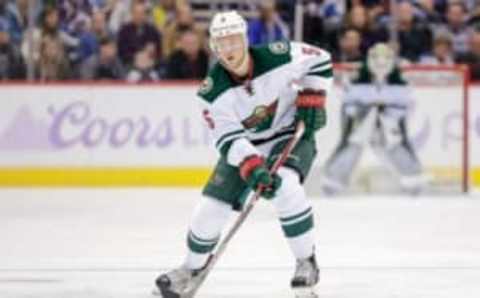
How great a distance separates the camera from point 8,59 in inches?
372

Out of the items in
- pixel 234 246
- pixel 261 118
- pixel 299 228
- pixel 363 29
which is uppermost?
pixel 261 118

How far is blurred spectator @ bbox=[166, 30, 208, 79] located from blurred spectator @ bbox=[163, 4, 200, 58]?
0.08 metres

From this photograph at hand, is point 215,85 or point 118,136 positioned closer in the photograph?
point 215,85

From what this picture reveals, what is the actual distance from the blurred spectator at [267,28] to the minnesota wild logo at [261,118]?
4674 millimetres

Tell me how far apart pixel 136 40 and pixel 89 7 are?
15.9 inches

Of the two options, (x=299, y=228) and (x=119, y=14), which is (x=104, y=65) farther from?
(x=299, y=228)

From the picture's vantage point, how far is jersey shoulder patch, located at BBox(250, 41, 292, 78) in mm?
4805

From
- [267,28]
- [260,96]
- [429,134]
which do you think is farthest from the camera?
[267,28]

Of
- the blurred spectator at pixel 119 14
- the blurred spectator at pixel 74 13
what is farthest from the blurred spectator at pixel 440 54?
the blurred spectator at pixel 74 13

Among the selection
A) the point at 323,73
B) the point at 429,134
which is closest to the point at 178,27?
the point at 429,134

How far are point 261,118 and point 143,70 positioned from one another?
4812 millimetres

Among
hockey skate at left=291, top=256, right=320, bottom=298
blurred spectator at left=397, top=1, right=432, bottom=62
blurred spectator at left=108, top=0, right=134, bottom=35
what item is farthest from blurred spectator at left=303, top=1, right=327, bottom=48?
hockey skate at left=291, top=256, right=320, bottom=298

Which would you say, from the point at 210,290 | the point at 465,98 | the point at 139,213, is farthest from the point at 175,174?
the point at 210,290

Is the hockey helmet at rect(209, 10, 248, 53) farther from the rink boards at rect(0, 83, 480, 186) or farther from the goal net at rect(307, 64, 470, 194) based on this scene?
the rink boards at rect(0, 83, 480, 186)
